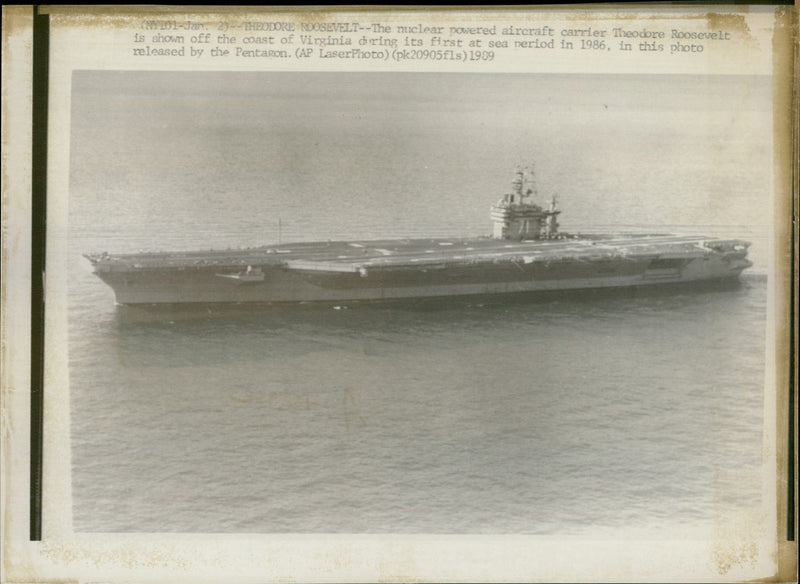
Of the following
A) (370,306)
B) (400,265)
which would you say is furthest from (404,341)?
(400,265)

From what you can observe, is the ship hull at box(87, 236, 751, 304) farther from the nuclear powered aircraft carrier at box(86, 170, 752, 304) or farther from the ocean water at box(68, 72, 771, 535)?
the ocean water at box(68, 72, 771, 535)

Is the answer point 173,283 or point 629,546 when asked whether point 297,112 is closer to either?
point 173,283

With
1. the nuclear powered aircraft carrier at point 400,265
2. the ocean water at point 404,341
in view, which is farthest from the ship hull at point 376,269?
the ocean water at point 404,341

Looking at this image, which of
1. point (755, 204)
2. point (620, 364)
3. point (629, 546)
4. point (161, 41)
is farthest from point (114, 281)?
point (755, 204)

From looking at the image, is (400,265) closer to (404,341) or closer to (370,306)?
(370,306)

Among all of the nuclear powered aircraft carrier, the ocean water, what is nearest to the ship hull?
the nuclear powered aircraft carrier

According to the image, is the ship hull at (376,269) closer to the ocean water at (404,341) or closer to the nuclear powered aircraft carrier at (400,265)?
the nuclear powered aircraft carrier at (400,265)
